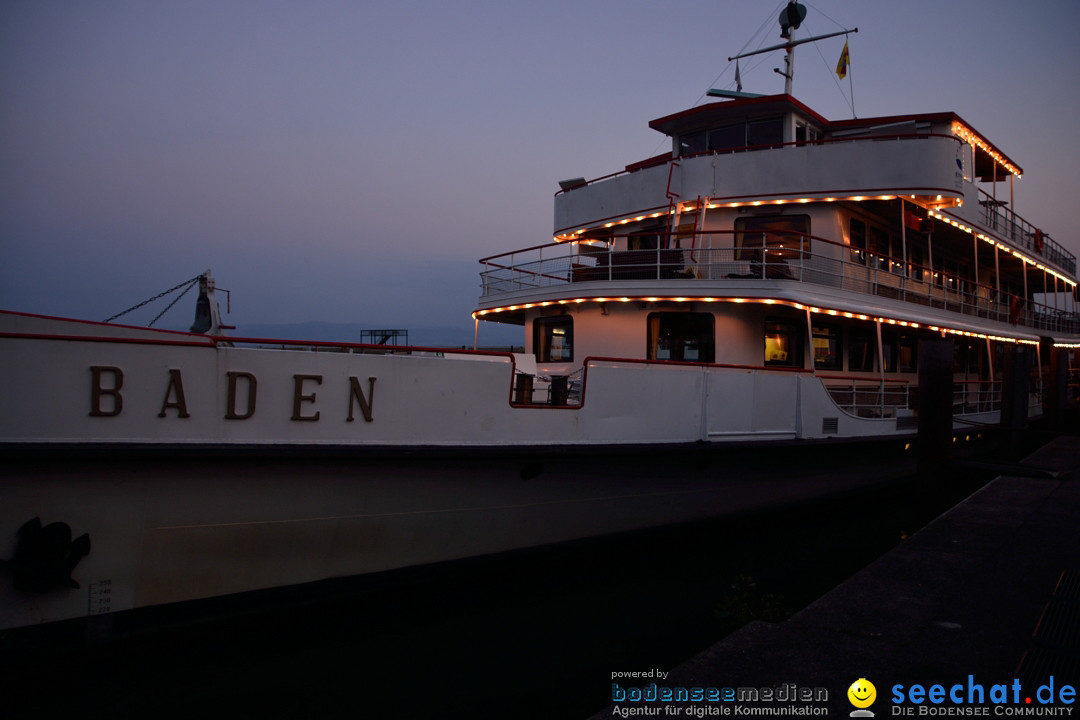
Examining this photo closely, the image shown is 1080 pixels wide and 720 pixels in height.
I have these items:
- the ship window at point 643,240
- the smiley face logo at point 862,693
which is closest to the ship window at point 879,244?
the ship window at point 643,240

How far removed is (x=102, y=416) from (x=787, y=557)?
22.9 feet

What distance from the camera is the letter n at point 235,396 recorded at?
5371 millimetres

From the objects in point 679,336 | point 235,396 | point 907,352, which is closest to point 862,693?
point 235,396

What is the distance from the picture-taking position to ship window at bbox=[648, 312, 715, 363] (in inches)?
391

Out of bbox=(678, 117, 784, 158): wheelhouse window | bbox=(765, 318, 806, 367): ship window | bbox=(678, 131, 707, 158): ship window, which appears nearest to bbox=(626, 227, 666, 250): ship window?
bbox=(678, 117, 784, 158): wheelhouse window

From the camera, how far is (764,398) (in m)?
8.32

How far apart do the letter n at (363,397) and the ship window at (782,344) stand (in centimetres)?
598

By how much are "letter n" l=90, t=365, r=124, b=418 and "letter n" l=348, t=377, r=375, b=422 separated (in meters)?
1.59

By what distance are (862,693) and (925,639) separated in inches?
35.6

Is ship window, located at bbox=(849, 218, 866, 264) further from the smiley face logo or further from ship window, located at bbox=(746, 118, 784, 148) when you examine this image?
the smiley face logo

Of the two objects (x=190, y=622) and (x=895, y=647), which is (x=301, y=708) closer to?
(x=190, y=622)

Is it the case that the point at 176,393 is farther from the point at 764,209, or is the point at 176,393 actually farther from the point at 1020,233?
the point at 1020,233

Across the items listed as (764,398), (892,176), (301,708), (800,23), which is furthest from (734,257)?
(301,708)

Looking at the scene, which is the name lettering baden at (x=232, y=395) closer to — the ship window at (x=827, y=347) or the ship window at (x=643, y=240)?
the ship window at (x=827, y=347)
